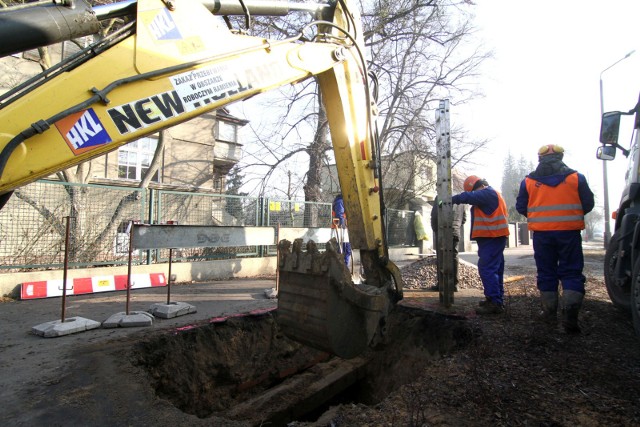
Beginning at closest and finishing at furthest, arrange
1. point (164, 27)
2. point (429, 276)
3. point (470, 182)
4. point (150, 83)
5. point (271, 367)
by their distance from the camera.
A: point (150, 83), point (164, 27), point (271, 367), point (470, 182), point (429, 276)

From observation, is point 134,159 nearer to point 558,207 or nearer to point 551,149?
point 551,149

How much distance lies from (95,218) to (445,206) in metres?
6.61

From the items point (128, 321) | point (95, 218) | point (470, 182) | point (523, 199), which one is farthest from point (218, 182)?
point (523, 199)

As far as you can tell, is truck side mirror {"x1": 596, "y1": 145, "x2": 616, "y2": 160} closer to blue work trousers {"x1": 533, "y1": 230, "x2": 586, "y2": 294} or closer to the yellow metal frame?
blue work trousers {"x1": 533, "y1": 230, "x2": 586, "y2": 294}

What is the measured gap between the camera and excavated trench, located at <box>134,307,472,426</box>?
12.1 ft

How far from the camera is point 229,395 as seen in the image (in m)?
4.14

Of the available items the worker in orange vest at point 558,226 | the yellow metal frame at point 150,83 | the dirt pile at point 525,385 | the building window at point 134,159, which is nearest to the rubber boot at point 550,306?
the worker in orange vest at point 558,226

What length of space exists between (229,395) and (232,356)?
41 cm

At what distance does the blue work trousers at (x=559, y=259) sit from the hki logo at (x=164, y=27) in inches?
157

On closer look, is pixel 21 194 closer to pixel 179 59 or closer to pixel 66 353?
pixel 66 353

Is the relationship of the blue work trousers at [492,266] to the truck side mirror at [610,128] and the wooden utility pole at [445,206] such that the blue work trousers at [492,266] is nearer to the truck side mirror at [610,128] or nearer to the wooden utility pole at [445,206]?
the wooden utility pole at [445,206]

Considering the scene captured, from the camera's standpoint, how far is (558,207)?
407 centimetres

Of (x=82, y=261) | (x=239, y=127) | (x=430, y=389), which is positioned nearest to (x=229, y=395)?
(x=430, y=389)

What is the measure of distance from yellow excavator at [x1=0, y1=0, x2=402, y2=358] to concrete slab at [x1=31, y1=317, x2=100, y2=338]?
2.56 metres
